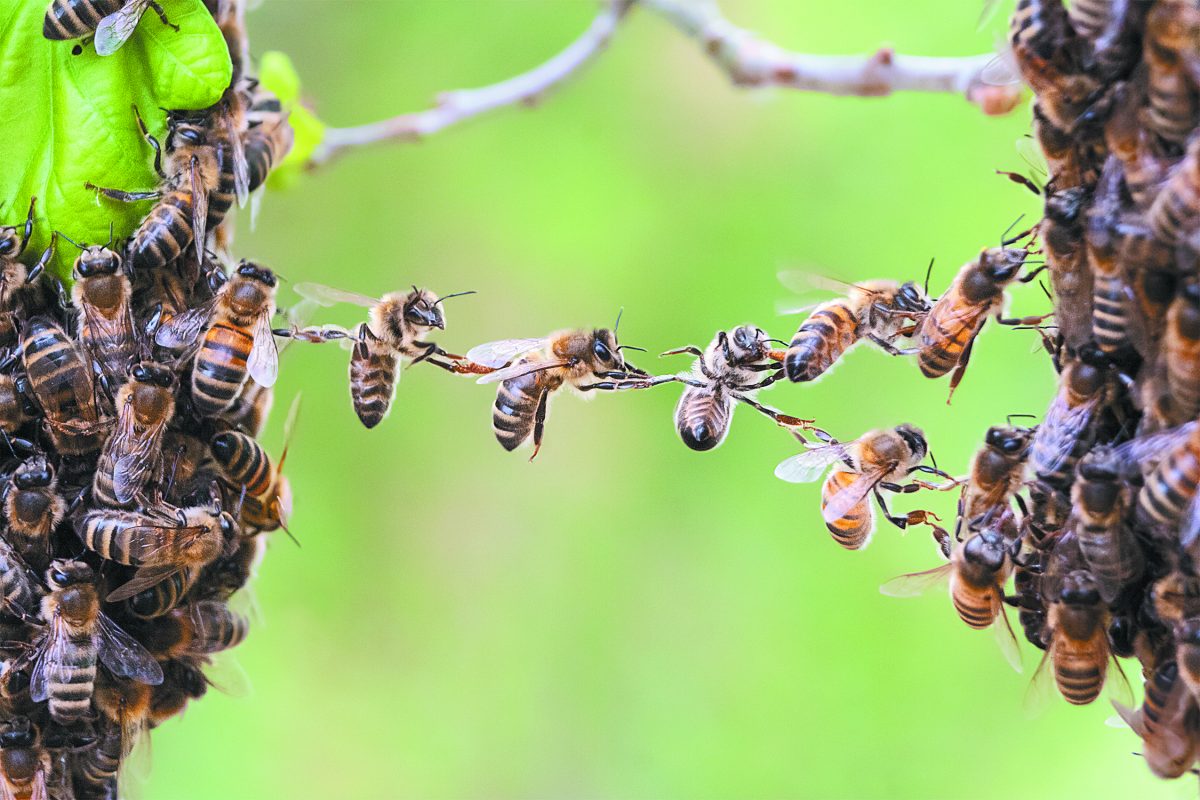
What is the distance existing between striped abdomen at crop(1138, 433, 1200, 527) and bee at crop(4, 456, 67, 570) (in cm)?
164

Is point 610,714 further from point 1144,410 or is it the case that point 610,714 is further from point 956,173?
point 1144,410

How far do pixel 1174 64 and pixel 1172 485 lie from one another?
514 mm

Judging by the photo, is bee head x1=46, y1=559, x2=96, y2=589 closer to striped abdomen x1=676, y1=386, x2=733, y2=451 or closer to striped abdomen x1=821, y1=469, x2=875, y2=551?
striped abdomen x1=676, y1=386, x2=733, y2=451

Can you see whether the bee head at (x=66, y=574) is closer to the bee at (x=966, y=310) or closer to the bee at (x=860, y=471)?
the bee at (x=860, y=471)

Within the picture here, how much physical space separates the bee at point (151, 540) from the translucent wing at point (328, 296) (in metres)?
0.54

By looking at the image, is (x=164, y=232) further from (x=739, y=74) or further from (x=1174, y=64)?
(x=739, y=74)

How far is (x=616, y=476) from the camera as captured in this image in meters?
5.54

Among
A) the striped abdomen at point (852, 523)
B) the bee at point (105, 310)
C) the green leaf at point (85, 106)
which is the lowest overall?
the striped abdomen at point (852, 523)

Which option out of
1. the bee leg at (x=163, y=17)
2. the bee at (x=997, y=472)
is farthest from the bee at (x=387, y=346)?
the bee at (x=997, y=472)

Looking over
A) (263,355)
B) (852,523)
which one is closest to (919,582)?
(852,523)

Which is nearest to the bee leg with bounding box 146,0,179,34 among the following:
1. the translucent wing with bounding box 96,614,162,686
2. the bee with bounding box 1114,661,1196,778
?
the translucent wing with bounding box 96,614,162,686

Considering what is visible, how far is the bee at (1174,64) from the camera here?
1291mm

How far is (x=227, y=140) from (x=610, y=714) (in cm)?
389

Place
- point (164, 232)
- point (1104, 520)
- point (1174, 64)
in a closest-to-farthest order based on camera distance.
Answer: point (1174, 64)
point (1104, 520)
point (164, 232)
